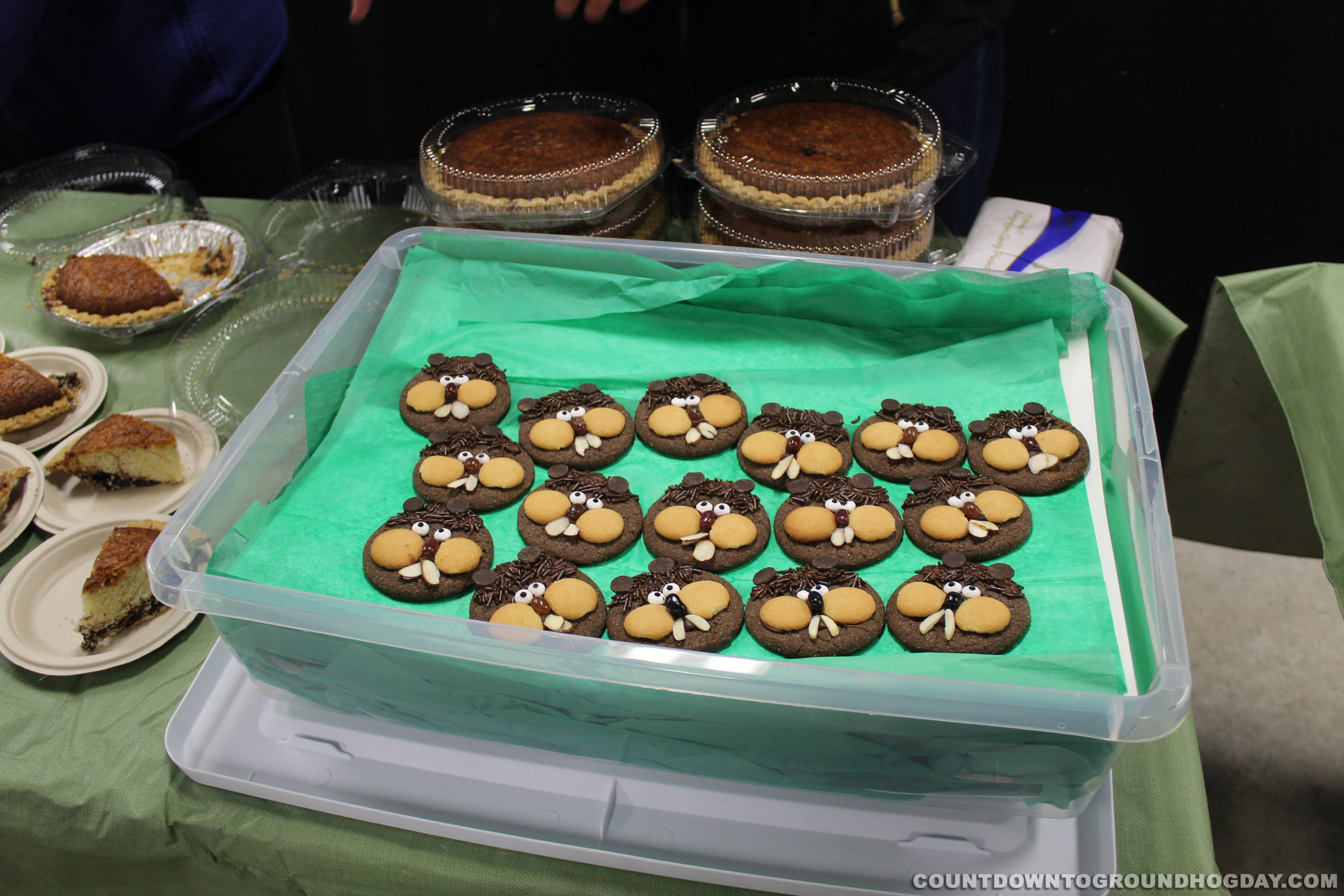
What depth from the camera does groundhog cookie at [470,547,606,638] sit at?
3.97ft

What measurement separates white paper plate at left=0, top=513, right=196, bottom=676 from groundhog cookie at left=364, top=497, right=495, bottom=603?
1.04 feet

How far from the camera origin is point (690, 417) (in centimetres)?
152

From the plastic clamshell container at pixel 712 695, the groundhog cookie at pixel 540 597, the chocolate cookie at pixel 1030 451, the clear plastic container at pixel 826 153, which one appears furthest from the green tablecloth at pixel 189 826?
the clear plastic container at pixel 826 153

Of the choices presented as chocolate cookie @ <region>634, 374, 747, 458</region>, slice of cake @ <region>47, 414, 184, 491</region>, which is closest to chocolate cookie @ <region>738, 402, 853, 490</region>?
chocolate cookie @ <region>634, 374, 747, 458</region>

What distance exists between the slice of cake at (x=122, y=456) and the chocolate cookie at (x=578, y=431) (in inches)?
25.2

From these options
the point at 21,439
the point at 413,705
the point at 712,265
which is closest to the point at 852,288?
the point at 712,265

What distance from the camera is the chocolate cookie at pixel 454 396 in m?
1.55

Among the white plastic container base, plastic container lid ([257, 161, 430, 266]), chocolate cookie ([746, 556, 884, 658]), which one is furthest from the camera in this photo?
plastic container lid ([257, 161, 430, 266])

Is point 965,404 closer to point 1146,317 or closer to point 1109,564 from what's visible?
point 1109,564

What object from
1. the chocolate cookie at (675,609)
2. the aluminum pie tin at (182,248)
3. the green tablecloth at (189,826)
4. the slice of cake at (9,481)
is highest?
the chocolate cookie at (675,609)

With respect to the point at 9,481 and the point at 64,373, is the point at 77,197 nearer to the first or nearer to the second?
the point at 64,373

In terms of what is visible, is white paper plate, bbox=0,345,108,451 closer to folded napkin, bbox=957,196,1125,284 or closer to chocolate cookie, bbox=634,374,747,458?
chocolate cookie, bbox=634,374,747,458

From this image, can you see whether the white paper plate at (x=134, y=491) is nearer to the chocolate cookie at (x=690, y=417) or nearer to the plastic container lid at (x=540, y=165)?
the plastic container lid at (x=540, y=165)

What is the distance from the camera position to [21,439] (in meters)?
1.74
